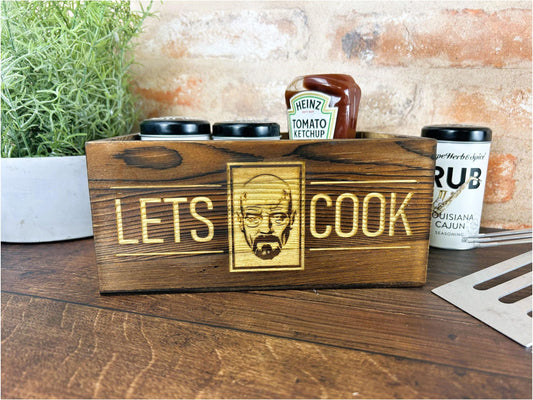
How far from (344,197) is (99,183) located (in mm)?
308

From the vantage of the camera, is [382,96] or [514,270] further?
[382,96]

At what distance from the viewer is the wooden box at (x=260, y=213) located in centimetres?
51

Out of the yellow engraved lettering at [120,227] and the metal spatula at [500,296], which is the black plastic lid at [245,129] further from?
the metal spatula at [500,296]

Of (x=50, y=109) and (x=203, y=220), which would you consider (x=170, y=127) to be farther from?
(x=50, y=109)

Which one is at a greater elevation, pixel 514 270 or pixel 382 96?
pixel 382 96

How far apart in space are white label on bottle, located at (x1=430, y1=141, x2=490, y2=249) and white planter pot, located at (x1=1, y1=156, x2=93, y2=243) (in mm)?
599

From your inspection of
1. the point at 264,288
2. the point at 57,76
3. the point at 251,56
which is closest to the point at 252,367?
the point at 264,288

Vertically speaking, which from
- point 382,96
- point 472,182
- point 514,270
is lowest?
point 514,270

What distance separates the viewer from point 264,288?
54 centimetres

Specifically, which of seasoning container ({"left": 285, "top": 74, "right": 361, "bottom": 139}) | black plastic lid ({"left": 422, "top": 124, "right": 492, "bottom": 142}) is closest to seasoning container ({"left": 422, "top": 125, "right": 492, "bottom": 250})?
black plastic lid ({"left": 422, "top": 124, "right": 492, "bottom": 142})

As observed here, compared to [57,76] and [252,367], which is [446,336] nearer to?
[252,367]

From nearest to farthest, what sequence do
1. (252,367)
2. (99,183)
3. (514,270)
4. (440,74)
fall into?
(252,367) < (99,183) < (514,270) < (440,74)

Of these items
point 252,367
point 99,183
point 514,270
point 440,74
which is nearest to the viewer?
point 252,367

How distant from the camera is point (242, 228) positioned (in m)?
0.52
